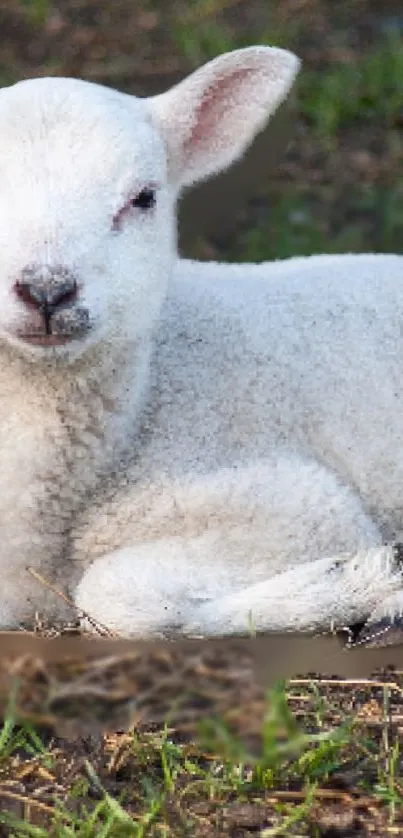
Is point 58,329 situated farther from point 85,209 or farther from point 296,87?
point 296,87

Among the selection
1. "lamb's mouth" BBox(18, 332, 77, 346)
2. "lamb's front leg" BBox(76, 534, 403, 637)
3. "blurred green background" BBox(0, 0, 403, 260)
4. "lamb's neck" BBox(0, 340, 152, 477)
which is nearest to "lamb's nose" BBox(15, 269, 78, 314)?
"lamb's mouth" BBox(18, 332, 77, 346)

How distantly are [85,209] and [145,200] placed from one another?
29 centimetres

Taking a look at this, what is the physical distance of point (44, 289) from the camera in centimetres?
396

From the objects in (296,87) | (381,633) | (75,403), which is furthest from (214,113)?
(296,87)

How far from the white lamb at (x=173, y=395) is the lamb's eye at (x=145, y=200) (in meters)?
0.02

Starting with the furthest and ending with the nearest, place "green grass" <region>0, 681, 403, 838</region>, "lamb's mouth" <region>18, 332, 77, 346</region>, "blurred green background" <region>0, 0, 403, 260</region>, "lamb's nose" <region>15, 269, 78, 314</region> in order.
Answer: "blurred green background" <region>0, 0, 403, 260</region> < "lamb's mouth" <region>18, 332, 77, 346</region> < "lamb's nose" <region>15, 269, 78, 314</region> < "green grass" <region>0, 681, 403, 838</region>

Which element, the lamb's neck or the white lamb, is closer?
the white lamb

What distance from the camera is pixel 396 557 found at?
4.79 metres

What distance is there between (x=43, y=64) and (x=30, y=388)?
5990mm

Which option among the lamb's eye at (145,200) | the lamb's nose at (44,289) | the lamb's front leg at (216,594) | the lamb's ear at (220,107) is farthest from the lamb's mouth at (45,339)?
the lamb's ear at (220,107)

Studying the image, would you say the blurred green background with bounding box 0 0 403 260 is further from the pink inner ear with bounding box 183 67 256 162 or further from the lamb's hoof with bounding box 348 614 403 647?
the lamb's hoof with bounding box 348 614 403 647

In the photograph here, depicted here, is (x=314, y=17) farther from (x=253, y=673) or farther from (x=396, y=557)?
(x=253, y=673)

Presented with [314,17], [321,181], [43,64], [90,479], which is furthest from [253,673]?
[314,17]

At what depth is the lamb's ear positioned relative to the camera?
186 inches
